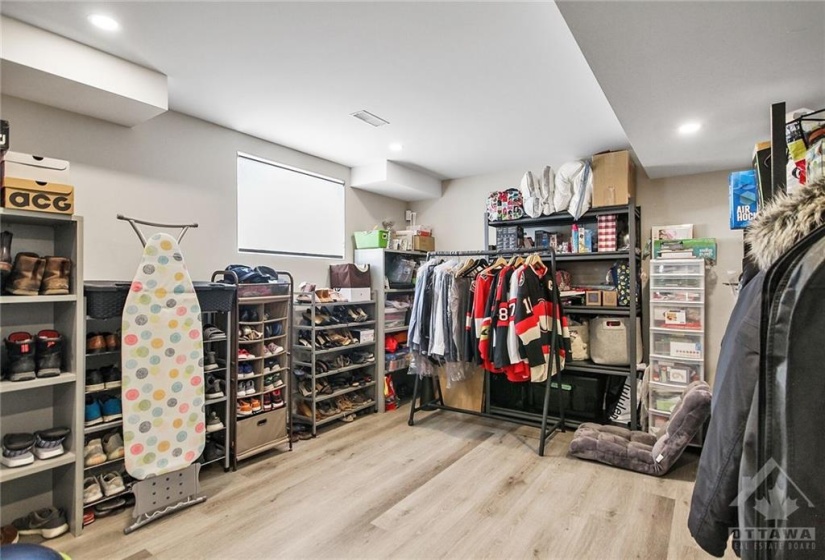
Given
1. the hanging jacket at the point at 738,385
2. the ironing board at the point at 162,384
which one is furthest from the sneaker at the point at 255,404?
the hanging jacket at the point at 738,385

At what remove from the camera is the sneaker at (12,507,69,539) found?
6.88 ft

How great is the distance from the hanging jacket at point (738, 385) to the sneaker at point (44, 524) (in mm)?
2838

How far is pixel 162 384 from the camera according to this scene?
92.8 inches

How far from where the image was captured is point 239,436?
9.52 feet

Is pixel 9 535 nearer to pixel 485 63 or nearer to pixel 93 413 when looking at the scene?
pixel 93 413

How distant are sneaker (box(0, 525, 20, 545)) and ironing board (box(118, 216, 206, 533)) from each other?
1.74ft

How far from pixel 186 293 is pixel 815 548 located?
2.76 m

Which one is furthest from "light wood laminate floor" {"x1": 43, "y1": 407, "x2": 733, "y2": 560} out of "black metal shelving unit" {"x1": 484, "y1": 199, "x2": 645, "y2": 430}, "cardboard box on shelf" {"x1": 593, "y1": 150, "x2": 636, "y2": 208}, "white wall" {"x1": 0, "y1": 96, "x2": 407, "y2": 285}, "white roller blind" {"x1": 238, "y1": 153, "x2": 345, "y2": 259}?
"cardboard box on shelf" {"x1": 593, "y1": 150, "x2": 636, "y2": 208}

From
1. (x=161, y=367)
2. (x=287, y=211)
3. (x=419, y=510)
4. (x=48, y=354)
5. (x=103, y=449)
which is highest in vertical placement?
(x=287, y=211)

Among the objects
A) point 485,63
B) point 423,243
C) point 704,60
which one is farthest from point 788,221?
point 423,243

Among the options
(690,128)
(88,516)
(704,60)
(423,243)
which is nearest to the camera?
(704,60)

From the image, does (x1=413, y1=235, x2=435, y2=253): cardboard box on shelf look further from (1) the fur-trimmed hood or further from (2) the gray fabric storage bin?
(1) the fur-trimmed hood

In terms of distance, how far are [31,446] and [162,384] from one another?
62 cm

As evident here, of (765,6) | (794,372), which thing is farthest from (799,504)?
(765,6)
